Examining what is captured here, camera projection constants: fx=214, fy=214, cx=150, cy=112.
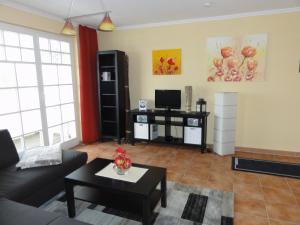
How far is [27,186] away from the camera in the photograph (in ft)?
6.84

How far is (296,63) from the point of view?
141 inches

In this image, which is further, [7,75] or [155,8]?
[155,8]

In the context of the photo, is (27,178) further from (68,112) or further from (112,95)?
(112,95)

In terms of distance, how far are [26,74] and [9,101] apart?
0.51m

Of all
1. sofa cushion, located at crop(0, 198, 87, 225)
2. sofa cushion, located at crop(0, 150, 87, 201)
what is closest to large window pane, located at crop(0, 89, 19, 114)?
sofa cushion, located at crop(0, 150, 87, 201)

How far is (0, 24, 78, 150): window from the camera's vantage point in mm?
3110

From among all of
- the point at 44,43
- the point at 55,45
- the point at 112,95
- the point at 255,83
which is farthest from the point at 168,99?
the point at 44,43

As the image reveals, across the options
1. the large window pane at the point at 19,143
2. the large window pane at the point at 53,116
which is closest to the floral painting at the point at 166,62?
the large window pane at the point at 53,116

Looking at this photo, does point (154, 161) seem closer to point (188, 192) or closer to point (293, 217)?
point (188, 192)

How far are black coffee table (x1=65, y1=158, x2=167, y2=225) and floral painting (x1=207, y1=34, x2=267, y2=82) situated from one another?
2.53 metres

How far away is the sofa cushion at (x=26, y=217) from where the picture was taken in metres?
1.54

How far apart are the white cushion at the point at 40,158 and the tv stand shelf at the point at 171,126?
1.95 m

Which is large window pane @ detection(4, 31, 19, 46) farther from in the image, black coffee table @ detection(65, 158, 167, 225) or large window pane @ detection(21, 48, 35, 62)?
black coffee table @ detection(65, 158, 167, 225)

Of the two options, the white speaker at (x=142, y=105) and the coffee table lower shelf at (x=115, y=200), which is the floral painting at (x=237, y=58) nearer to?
the white speaker at (x=142, y=105)
